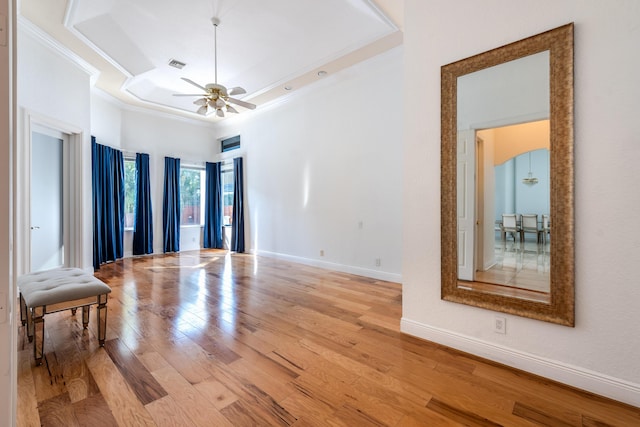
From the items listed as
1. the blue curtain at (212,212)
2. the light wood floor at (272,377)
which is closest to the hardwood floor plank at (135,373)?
the light wood floor at (272,377)

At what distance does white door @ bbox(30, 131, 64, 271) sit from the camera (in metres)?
3.89

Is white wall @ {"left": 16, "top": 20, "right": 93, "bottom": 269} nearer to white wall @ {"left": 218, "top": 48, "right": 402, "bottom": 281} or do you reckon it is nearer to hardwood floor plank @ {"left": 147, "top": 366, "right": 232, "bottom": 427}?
hardwood floor plank @ {"left": 147, "top": 366, "right": 232, "bottom": 427}

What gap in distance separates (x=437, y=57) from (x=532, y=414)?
8.44ft

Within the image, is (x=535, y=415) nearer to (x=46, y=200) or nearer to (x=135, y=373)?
(x=135, y=373)

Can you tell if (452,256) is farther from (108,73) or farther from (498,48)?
(108,73)

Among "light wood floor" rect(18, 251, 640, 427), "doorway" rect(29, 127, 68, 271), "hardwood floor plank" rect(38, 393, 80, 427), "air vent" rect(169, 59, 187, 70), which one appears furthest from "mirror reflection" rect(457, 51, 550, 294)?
"doorway" rect(29, 127, 68, 271)

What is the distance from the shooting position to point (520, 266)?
2115 millimetres

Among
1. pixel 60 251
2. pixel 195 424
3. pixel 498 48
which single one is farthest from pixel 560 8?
pixel 60 251

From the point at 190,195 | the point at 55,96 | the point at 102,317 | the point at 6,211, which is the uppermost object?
the point at 55,96

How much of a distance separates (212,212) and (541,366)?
7.40m

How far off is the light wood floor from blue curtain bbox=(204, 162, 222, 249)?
14.8 ft

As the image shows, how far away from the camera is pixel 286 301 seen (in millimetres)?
3457

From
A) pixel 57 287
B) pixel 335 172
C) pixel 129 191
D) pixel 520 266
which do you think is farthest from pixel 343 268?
pixel 129 191

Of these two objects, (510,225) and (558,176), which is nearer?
(558,176)
